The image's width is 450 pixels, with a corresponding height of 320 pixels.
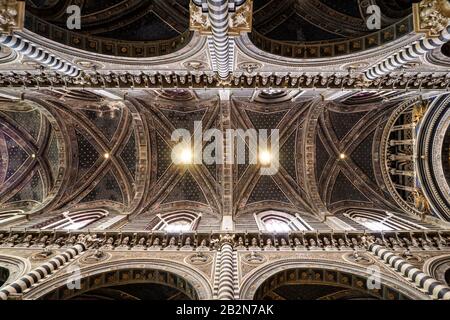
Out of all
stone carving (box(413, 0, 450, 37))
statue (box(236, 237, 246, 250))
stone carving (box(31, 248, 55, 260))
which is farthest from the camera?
statue (box(236, 237, 246, 250))

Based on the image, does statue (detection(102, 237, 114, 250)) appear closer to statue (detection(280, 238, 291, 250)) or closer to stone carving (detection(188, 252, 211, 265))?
stone carving (detection(188, 252, 211, 265))

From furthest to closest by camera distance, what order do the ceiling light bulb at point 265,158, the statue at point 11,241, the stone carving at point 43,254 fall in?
the ceiling light bulb at point 265,158 < the statue at point 11,241 < the stone carving at point 43,254

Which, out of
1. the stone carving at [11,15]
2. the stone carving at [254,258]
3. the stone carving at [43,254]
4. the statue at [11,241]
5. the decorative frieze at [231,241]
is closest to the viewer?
the stone carving at [11,15]

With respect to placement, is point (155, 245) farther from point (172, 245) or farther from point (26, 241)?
point (26, 241)

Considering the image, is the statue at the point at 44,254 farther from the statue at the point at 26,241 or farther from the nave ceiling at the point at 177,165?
the nave ceiling at the point at 177,165

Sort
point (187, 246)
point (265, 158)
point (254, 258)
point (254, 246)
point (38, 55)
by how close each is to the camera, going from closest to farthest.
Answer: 1. point (38, 55)
2. point (254, 258)
3. point (254, 246)
4. point (187, 246)
5. point (265, 158)

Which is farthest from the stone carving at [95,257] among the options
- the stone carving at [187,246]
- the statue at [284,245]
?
the statue at [284,245]

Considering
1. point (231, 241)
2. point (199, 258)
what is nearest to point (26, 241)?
point (199, 258)

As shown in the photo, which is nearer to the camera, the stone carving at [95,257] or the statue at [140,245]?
the stone carving at [95,257]

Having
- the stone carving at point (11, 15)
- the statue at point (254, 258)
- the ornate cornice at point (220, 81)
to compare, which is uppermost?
the ornate cornice at point (220, 81)

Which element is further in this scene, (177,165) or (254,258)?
(177,165)

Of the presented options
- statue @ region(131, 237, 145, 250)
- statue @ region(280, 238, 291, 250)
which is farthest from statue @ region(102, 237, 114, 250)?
statue @ region(280, 238, 291, 250)

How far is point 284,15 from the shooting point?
38.2ft
